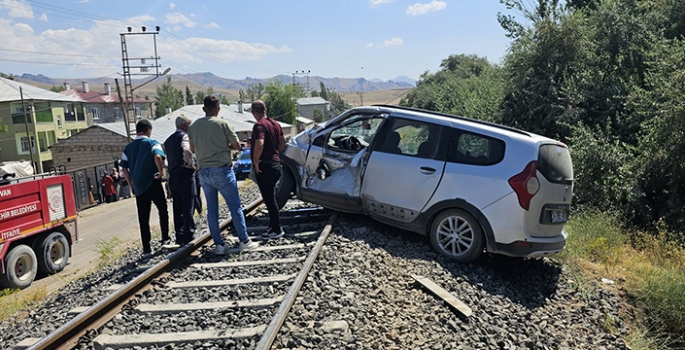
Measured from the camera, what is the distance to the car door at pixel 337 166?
7012 mm

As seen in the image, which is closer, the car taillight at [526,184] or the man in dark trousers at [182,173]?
the car taillight at [526,184]

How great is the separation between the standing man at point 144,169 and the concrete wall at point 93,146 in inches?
1426

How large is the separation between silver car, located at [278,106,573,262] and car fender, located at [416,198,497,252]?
12 millimetres

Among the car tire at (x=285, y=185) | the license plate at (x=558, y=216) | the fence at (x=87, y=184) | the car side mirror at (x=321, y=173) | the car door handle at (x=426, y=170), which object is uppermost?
the car door handle at (x=426, y=170)

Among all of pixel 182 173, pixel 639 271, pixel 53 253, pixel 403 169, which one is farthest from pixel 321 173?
pixel 53 253

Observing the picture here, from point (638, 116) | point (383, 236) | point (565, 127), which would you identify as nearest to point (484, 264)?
point (383, 236)

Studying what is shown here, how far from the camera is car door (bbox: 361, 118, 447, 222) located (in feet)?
20.3

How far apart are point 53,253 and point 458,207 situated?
9541mm

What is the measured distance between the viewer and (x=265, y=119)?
6957mm

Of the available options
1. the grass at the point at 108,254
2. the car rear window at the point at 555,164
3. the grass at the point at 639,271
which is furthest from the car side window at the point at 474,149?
the grass at the point at 108,254

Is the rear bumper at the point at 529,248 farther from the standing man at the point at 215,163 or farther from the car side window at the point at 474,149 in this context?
the standing man at the point at 215,163

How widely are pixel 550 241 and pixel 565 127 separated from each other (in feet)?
34.3

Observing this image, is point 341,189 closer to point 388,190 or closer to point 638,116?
point 388,190

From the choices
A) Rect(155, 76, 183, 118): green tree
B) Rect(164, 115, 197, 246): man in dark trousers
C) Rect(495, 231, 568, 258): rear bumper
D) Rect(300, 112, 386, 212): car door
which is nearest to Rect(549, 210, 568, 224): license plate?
Rect(495, 231, 568, 258): rear bumper
